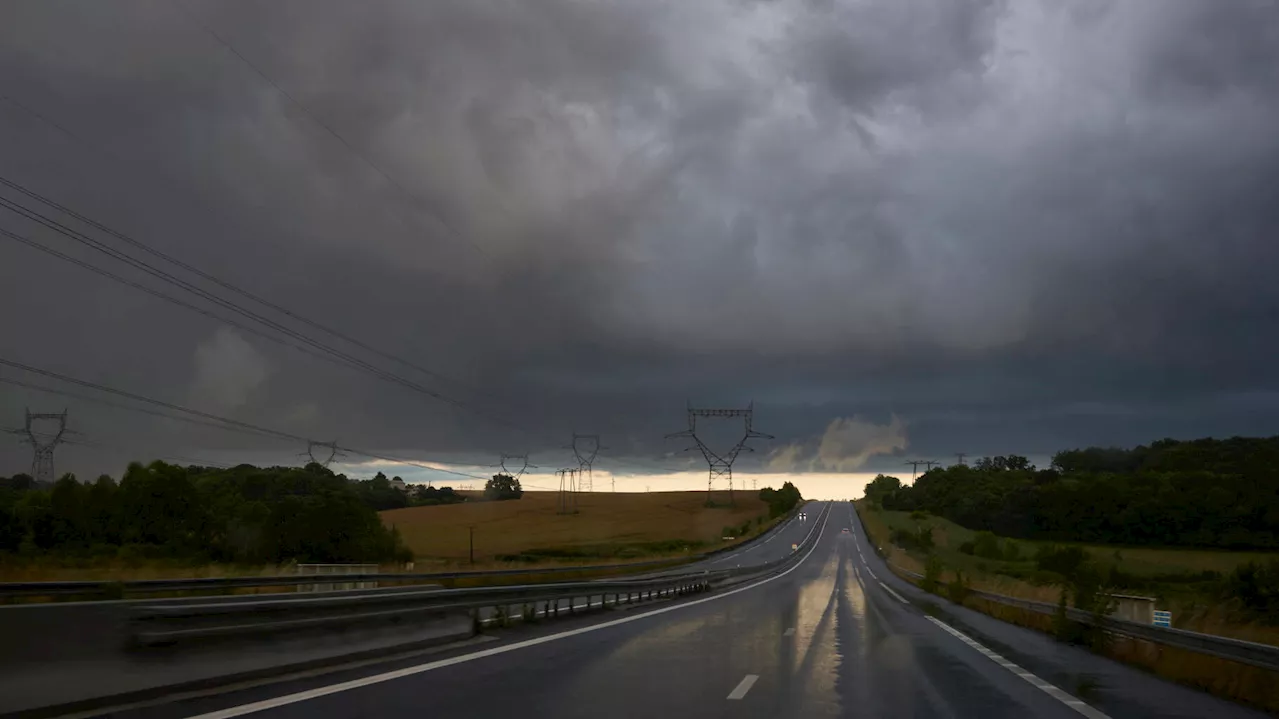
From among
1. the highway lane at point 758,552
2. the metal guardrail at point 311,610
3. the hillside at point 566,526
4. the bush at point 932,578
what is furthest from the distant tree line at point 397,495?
the metal guardrail at point 311,610

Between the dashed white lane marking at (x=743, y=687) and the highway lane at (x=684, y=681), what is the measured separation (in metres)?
0.01

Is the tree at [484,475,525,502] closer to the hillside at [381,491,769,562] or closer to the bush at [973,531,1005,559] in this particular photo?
the hillside at [381,491,769,562]

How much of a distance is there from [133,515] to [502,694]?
285 ft

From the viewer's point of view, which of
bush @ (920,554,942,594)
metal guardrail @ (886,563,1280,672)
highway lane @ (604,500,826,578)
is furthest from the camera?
highway lane @ (604,500,826,578)

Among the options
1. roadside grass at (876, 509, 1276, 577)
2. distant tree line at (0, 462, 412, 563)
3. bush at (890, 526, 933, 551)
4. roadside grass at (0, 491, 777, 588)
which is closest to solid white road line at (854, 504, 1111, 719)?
roadside grass at (0, 491, 777, 588)

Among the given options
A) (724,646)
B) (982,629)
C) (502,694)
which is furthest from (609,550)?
(502,694)

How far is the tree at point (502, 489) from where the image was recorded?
176500 mm

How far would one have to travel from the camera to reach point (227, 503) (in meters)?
96.4

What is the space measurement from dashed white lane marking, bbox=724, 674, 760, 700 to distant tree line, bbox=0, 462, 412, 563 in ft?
229

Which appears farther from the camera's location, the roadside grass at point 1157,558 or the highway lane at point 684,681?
the roadside grass at point 1157,558

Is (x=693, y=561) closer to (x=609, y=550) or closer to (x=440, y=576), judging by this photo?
(x=609, y=550)

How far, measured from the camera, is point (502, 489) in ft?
603

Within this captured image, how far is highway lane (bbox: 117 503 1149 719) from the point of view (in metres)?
10.7

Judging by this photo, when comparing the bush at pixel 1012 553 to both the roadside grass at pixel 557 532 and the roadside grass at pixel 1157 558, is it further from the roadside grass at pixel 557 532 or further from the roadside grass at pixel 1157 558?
the roadside grass at pixel 557 532
